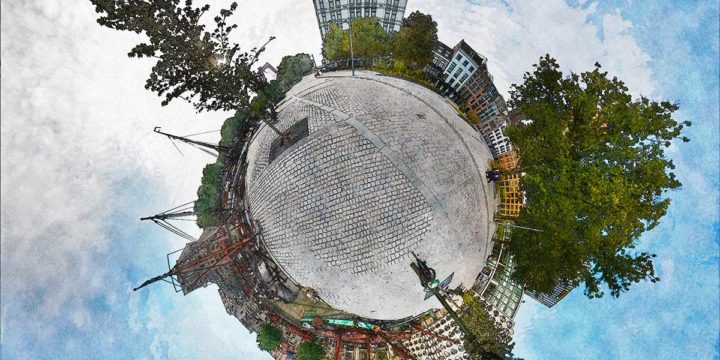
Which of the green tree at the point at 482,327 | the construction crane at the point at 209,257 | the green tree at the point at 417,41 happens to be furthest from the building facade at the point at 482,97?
the construction crane at the point at 209,257

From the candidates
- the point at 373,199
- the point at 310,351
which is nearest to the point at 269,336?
the point at 310,351

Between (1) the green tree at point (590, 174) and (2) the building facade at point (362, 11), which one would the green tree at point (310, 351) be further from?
(2) the building facade at point (362, 11)

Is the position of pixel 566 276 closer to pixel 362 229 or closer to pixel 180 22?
pixel 362 229

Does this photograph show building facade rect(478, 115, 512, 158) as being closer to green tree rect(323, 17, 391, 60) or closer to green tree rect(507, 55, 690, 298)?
green tree rect(507, 55, 690, 298)

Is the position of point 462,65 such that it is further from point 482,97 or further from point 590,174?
point 590,174

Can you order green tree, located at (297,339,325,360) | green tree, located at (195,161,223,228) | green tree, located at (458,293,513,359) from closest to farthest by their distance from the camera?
1. green tree, located at (458,293,513,359)
2. green tree, located at (297,339,325,360)
3. green tree, located at (195,161,223,228)

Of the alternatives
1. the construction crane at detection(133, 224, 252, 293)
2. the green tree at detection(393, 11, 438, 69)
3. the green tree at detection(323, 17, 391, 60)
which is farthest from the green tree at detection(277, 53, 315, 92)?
the construction crane at detection(133, 224, 252, 293)

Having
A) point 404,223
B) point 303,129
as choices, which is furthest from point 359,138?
point 404,223
